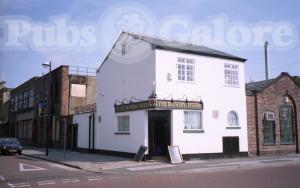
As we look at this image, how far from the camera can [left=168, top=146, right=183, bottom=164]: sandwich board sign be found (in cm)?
1989

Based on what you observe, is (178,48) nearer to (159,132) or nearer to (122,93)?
(122,93)

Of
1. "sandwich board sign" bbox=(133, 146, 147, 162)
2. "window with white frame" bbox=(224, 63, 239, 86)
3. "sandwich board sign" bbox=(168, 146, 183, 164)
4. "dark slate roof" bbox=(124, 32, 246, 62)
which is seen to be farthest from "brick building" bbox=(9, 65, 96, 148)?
"window with white frame" bbox=(224, 63, 239, 86)

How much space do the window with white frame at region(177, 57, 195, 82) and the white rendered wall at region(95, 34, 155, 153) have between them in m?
1.83

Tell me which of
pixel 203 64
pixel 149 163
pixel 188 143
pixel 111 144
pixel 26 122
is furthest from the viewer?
pixel 26 122

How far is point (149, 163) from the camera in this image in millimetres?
19750

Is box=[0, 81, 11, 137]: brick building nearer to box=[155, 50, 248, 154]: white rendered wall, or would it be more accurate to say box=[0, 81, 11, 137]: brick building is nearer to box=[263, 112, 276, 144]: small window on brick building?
box=[155, 50, 248, 154]: white rendered wall

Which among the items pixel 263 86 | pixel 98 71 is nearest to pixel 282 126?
pixel 263 86

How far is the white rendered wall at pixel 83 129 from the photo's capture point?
2929 centimetres

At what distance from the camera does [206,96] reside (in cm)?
2261

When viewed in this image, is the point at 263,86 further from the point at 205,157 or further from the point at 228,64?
the point at 205,157

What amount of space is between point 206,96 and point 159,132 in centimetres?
387

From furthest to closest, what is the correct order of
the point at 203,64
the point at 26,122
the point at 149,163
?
the point at 26,122, the point at 203,64, the point at 149,163

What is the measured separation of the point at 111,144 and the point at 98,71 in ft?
21.2

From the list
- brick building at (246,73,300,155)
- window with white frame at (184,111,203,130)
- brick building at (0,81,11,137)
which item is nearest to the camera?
window with white frame at (184,111,203,130)
